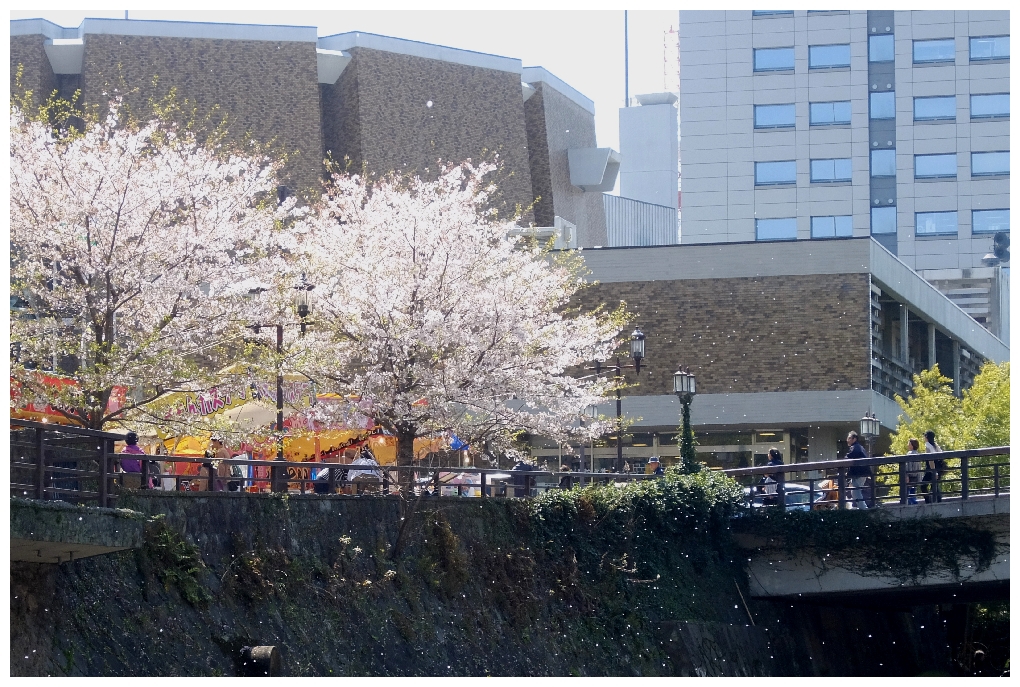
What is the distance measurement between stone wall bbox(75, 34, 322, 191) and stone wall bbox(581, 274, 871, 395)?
47.0ft

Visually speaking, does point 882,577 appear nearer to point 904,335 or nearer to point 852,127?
A: point 904,335

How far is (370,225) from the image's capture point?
101 feet

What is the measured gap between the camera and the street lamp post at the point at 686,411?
95.6 ft

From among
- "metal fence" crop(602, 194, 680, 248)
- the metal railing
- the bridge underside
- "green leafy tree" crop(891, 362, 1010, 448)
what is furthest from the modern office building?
the metal railing

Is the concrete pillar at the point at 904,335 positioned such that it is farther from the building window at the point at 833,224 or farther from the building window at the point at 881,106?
the building window at the point at 881,106

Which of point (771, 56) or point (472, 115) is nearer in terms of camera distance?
point (472, 115)

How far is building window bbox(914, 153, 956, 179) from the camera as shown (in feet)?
263

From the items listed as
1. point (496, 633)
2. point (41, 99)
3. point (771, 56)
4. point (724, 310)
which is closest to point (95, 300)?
point (496, 633)

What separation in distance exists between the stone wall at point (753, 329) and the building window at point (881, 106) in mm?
36792

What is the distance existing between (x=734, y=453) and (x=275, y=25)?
22736 mm

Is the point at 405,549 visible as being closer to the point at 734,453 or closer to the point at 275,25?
the point at 734,453

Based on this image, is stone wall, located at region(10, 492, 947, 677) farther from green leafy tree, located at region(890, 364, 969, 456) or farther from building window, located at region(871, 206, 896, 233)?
building window, located at region(871, 206, 896, 233)

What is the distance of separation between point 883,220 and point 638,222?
12985mm

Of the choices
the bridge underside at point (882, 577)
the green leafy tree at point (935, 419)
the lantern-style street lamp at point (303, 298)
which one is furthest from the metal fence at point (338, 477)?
the lantern-style street lamp at point (303, 298)
